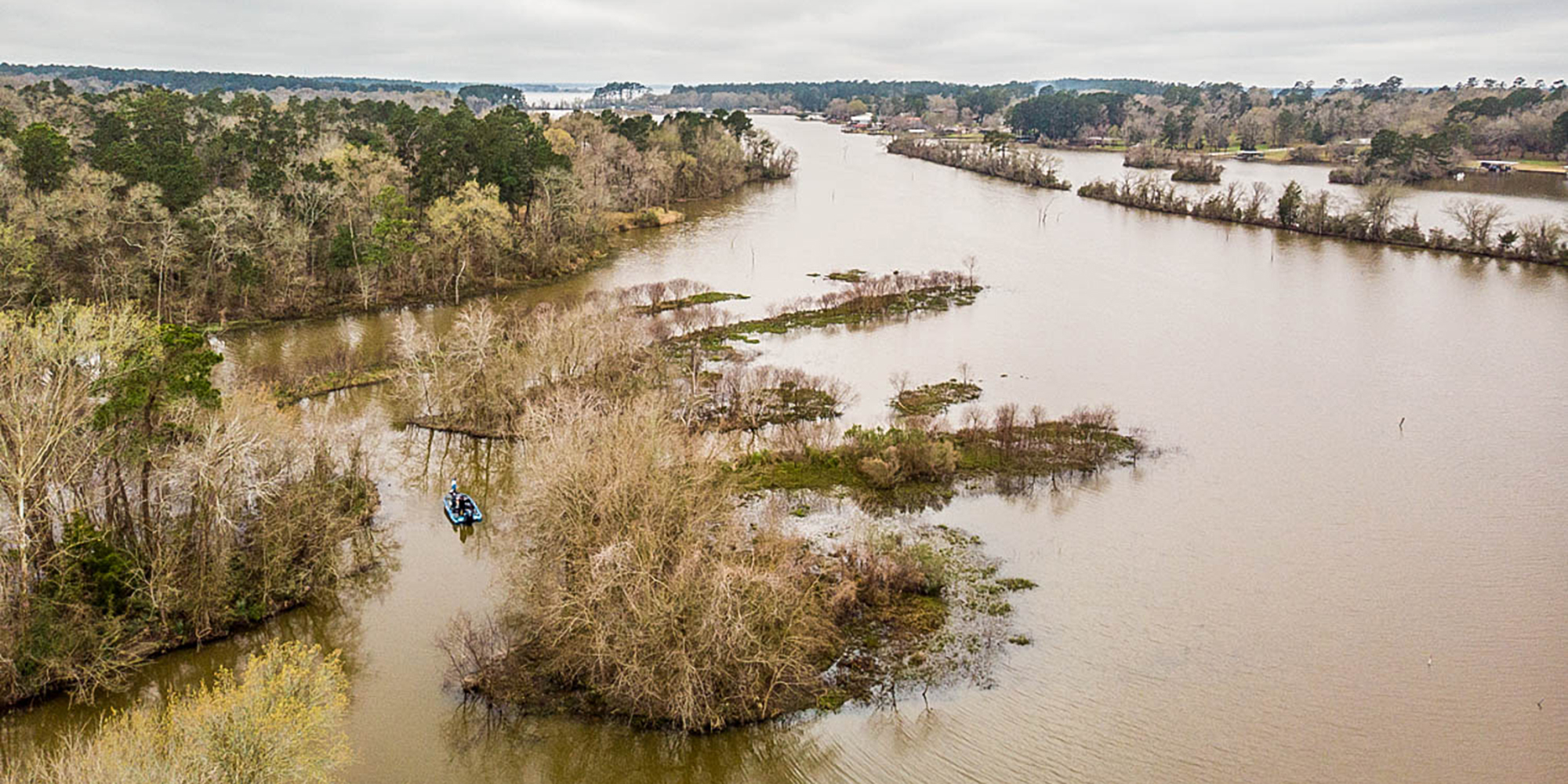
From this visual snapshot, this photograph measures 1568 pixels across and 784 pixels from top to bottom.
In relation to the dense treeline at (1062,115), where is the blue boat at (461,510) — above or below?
below

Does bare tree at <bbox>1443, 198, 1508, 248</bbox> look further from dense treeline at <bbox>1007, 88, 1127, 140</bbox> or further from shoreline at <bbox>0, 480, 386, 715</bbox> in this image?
dense treeline at <bbox>1007, 88, 1127, 140</bbox>

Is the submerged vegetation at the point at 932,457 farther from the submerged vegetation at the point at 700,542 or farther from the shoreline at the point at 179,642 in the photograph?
the shoreline at the point at 179,642

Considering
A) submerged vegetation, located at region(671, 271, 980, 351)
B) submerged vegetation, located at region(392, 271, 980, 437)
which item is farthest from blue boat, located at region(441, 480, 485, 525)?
submerged vegetation, located at region(671, 271, 980, 351)

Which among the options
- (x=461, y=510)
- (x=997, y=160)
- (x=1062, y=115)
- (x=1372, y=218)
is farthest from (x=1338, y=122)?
(x=461, y=510)

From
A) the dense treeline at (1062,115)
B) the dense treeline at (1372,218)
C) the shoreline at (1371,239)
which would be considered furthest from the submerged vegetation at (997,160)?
the dense treeline at (1062,115)

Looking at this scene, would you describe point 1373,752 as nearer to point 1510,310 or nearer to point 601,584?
point 601,584

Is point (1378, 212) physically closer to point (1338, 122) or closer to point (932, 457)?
point (932, 457)
